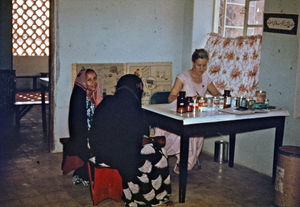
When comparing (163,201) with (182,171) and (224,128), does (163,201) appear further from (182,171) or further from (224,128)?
(224,128)

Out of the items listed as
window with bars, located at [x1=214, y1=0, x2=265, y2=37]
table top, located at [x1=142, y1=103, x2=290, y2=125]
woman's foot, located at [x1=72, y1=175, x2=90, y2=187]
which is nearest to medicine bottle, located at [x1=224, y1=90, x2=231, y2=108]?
table top, located at [x1=142, y1=103, x2=290, y2=125]

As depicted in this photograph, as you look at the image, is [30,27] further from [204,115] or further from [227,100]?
[204,115]

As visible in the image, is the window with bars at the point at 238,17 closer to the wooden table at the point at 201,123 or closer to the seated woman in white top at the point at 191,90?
the seated woman in white top at the point at 191,90

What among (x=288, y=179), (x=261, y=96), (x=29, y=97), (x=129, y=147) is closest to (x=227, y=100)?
(x=261, y=96)

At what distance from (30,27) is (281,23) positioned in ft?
24.8

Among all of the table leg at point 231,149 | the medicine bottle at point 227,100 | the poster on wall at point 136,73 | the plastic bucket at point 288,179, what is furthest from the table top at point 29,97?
→ the plastic bucket at point 288,179

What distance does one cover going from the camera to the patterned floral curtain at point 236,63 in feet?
15.1

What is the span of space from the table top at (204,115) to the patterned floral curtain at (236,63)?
0.70 metres

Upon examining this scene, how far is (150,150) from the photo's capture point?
11.2ft

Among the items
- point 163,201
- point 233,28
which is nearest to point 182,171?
point 163,201

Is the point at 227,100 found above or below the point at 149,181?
above

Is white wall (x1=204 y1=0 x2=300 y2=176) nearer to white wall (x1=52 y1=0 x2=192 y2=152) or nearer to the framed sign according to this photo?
the framed sign

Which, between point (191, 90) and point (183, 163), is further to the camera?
point (191, 90)

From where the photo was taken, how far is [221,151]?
4750mm
